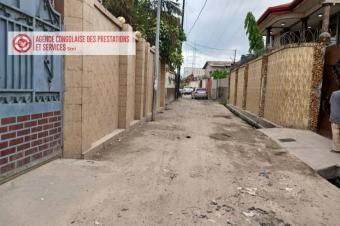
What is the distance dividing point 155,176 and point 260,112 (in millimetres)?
10093

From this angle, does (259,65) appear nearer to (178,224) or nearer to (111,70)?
(111,70)

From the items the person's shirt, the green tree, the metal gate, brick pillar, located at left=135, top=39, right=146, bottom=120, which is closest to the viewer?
the metal gate

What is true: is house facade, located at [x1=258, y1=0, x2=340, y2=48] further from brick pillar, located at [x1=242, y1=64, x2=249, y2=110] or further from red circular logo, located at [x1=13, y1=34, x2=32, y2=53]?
red circular logo, located at [x1=13, y1=34, x2=32, y2=53]

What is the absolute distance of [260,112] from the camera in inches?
569

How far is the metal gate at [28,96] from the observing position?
4027 millimetres

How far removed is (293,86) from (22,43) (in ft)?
28.6

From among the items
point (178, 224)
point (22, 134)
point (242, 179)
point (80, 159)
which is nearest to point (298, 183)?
point (242, 179)

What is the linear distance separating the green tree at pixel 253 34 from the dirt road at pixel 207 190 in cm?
1583

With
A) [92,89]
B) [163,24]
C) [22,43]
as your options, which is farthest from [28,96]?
[163,24]

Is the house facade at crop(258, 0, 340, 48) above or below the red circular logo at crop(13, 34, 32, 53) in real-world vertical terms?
above

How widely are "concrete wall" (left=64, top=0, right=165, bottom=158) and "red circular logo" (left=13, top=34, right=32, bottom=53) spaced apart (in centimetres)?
113

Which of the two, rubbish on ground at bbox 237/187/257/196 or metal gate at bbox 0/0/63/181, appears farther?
rubbish on ground at bbox 237/187/257/196

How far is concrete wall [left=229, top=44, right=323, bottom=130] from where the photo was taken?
32.4ft

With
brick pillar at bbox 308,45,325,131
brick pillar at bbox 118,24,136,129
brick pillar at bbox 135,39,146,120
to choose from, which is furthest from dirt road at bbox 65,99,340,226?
brick pillar at bbox 135,39,146,120
